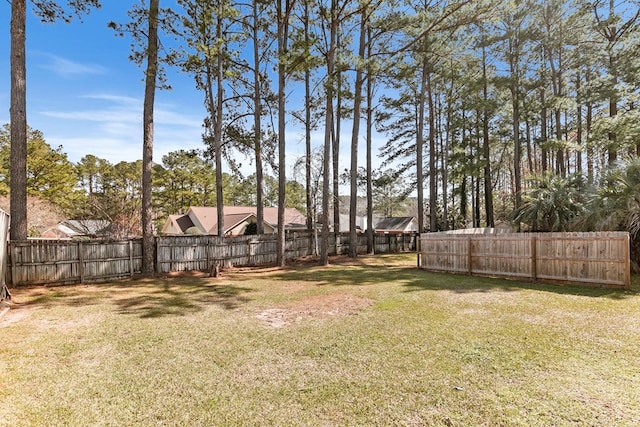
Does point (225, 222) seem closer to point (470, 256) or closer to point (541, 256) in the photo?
point (470, 256)

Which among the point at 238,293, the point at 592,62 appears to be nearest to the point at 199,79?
the point at 238,293

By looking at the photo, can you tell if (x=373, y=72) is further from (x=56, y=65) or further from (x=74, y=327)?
(x=74, y=327)

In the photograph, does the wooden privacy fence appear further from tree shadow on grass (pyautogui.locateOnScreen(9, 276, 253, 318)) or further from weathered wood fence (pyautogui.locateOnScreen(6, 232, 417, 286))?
weathered wood fence (pyautogui.locateOnScreen(6, 232, 417, 286))

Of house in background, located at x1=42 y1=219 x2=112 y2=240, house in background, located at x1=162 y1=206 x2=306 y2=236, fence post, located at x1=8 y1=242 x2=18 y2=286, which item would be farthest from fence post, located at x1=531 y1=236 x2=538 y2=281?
house in background, located at x1=42 y1=219 x2=112 y2=240

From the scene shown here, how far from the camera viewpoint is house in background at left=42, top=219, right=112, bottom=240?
20.6m

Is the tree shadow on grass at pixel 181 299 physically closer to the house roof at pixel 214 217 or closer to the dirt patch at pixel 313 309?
the dirt patch at pixel 313 309

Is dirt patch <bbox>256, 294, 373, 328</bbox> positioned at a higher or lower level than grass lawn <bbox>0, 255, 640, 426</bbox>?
lower

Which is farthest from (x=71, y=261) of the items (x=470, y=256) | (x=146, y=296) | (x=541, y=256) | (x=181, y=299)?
(x=541, y=256)

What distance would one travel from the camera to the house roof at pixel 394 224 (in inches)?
1431

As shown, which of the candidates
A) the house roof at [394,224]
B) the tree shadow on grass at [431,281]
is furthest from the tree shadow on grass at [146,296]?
the house roof at [394,224]

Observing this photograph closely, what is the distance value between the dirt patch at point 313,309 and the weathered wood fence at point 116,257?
6634mm

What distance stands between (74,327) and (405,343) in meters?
5.25

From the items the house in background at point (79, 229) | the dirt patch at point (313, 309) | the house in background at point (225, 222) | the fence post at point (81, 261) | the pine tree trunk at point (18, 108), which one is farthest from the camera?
the house in background at point (225, 222)

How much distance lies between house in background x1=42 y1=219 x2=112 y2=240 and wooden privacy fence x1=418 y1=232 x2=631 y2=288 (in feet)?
60.0
